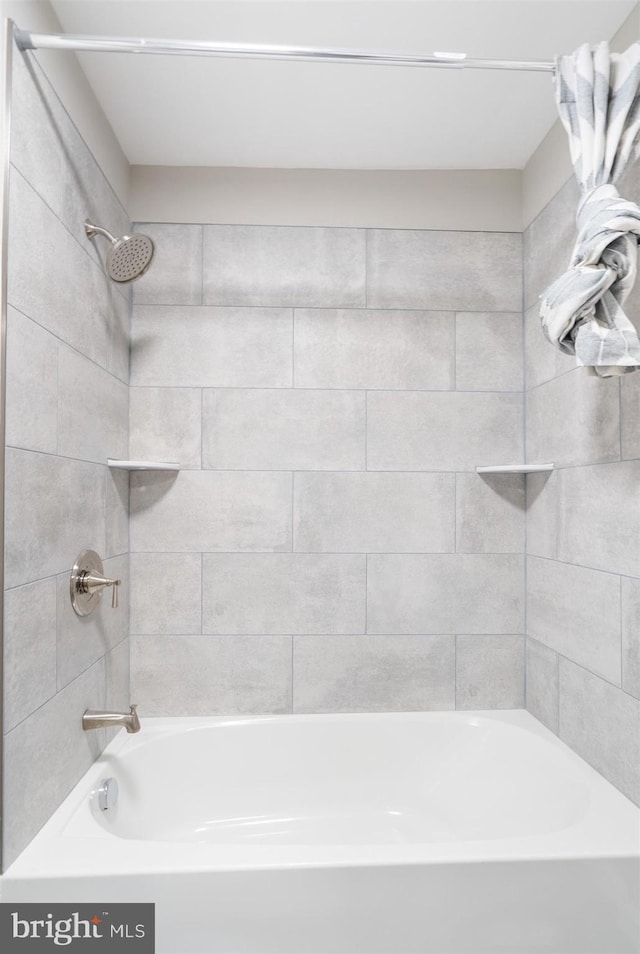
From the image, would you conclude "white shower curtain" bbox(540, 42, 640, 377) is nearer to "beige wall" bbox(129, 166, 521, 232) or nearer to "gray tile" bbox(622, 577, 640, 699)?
"gray tile" bbox(622, 577, 640, 699)

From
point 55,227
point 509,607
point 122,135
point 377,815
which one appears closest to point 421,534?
point 509,607

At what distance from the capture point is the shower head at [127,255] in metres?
1.80

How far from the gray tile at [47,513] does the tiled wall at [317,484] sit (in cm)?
45

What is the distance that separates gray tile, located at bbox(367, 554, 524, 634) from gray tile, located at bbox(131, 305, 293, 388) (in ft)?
2.78

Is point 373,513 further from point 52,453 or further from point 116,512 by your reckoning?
point 52,453

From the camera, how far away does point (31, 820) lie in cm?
141

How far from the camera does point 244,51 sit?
138 centimetres

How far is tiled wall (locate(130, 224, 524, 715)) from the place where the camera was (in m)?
2.22

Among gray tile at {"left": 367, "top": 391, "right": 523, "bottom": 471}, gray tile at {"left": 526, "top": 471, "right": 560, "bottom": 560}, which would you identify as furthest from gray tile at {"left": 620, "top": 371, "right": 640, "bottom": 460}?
gray tile at {"left": 367, "top": 391, "right": 523, "bottom": 471}

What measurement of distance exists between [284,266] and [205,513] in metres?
0.97

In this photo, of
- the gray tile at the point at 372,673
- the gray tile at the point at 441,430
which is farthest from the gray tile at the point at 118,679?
the gray tile at the point at 441,430

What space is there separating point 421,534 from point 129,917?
1.44 meters

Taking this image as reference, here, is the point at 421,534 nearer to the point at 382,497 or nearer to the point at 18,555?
the point at 382,497

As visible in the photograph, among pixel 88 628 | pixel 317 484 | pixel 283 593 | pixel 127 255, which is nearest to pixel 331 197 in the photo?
pixel 127 255
